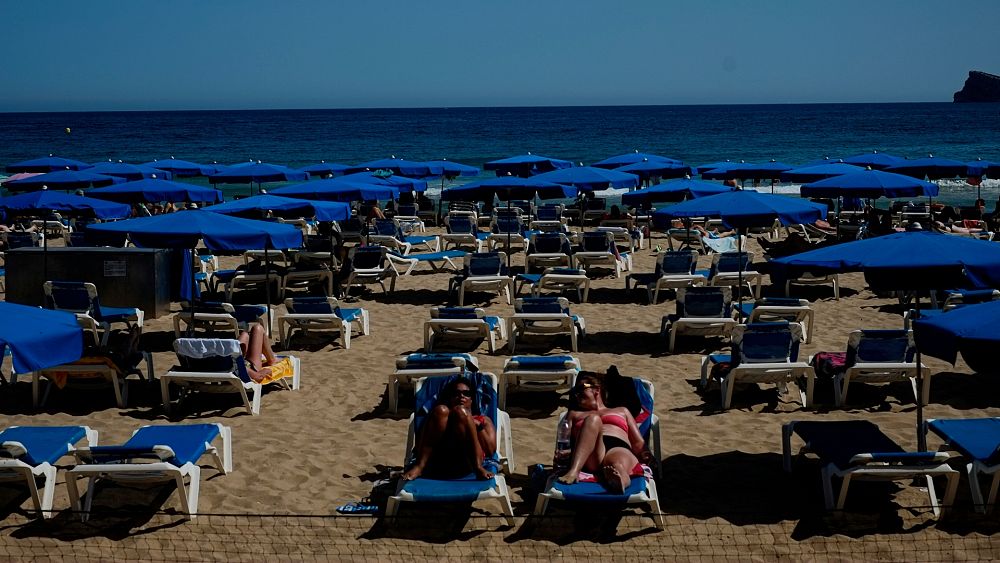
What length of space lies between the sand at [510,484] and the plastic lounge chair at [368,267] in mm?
3124

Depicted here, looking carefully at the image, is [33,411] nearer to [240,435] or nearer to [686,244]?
[240,435]

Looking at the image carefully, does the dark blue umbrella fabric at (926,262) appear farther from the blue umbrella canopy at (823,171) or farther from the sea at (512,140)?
the sea at (512,140)

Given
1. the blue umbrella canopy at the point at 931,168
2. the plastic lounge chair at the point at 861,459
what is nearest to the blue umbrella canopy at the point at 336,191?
the plastic lounge chair at the point at 861,459

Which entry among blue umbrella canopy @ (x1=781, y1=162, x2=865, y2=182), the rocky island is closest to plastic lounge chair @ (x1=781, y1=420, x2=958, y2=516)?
blue umbrella canopy @ (x1=781, y1=162, x2=865, y2=182)

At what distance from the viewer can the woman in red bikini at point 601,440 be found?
553cm

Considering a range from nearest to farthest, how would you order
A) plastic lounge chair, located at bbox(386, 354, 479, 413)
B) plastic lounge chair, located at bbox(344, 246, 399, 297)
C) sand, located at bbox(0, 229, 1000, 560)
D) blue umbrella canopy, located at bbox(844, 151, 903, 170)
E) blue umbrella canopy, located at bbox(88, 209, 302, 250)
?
1. sand, located at bbox(0, 229, 1000, 560)
2. plastic lounge chair, located at bbox(386, 354, 479, 413)
3. blue umbrella canopy, located at bbox(88, 209, 302, 250)
4. plastic lounge chair, located at bbox(344, 246, 399, 297)
5. blue umbrella canopy, located at bbox(844, 151, 903, 170)

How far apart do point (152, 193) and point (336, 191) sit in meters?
3.00

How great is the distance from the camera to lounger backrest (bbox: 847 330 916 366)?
25.8 feet

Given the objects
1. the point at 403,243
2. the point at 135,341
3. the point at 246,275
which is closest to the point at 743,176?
the point at 403,243

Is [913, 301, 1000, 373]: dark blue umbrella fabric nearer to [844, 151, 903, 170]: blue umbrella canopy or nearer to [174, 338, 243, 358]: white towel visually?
[174, 338, 243, 358]: white towel

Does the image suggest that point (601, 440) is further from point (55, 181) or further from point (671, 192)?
point (55, 181)

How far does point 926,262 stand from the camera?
5426 millimetres

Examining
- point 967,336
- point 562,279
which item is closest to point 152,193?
point 562,279

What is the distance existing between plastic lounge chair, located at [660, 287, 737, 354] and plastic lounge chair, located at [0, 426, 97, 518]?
5651mm
